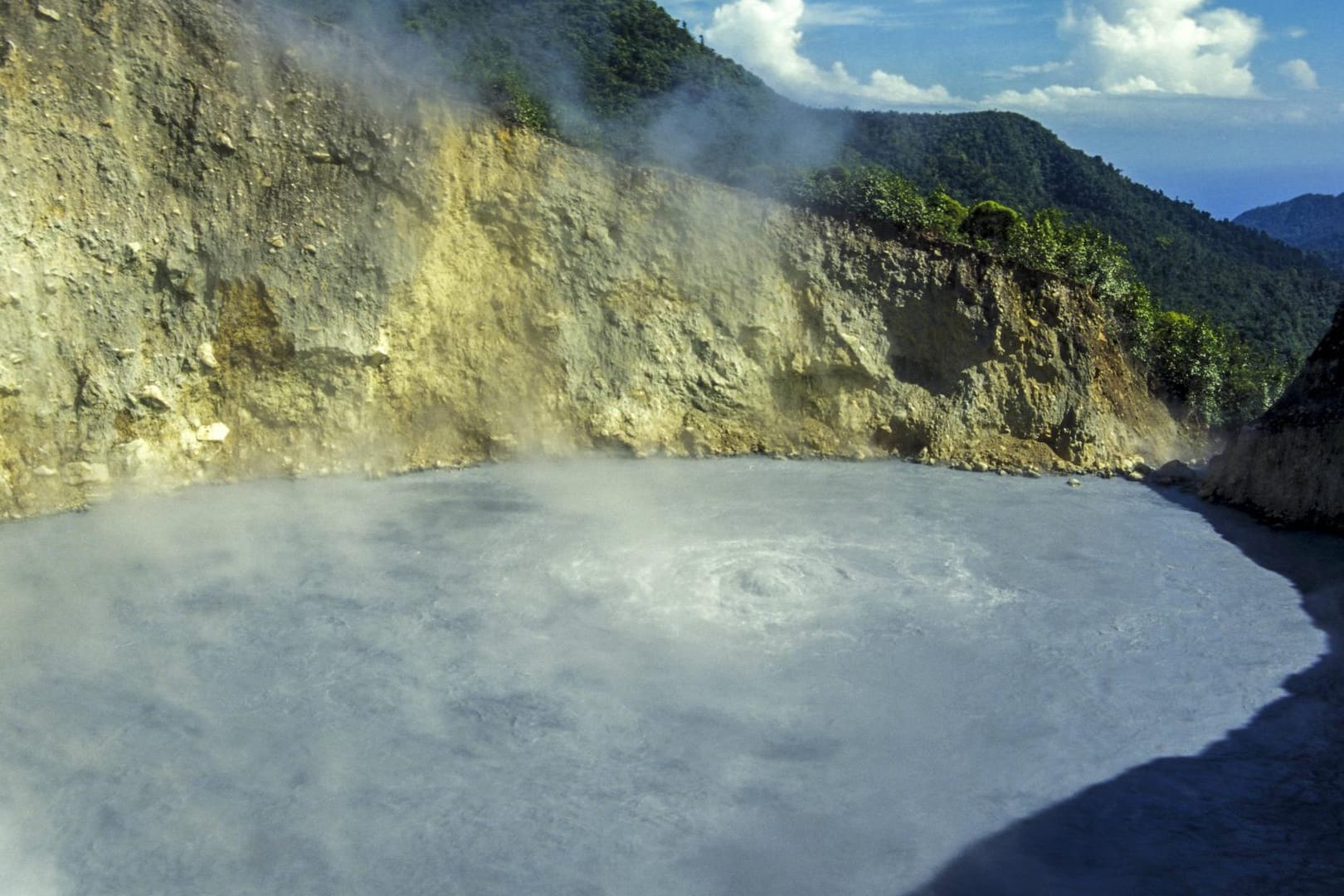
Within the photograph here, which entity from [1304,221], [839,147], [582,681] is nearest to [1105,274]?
[839,147]

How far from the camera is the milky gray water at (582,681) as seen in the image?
9078mm

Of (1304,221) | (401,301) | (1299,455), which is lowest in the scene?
(1299,455)

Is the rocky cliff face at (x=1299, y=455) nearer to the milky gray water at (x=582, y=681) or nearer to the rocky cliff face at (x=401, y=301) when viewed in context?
the milky gray water at (x=582, y=681)

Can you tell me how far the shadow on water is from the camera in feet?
28.9

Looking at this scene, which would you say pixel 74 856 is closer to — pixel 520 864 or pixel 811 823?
pixel 520 864

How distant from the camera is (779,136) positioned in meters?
31.4

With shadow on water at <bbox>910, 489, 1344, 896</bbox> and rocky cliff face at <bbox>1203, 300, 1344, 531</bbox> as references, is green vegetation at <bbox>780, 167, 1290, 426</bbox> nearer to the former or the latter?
rocky cliff face at <bbox>1203, 300, 1344, 531</bbox>

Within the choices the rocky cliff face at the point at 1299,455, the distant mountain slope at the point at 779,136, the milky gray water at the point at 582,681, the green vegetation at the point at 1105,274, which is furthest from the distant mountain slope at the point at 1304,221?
the milky gray water at the point at 582,681

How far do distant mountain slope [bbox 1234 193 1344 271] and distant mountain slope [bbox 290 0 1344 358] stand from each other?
63.6m

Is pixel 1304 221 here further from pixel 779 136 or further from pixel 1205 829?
pixel 1205 829

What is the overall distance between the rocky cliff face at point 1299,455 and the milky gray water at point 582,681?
1.78 meters

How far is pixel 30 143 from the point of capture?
59.5 feet

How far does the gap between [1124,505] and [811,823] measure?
1359 centimetres

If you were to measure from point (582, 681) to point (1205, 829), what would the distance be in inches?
247
